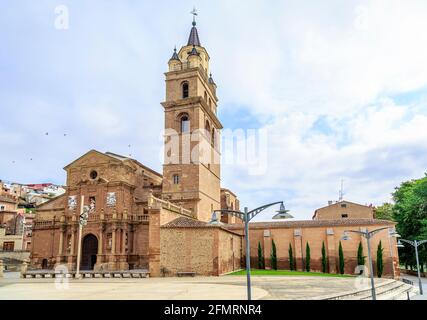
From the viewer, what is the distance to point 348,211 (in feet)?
177

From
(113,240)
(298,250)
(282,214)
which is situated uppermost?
(282,214)

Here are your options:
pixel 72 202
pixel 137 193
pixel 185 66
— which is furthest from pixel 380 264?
pixel 72 202

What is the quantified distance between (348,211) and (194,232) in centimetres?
3165

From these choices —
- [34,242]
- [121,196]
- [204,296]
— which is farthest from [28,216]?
[204,296]

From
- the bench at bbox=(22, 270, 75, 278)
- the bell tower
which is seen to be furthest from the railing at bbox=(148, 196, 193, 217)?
the bench at bbox=(22, 270, 75, 278)

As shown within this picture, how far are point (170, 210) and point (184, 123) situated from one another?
1339 centimetres

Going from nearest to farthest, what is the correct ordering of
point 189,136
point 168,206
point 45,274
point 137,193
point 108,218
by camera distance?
point 45,274, point 168,206, point 108,218, point 189,136, point 137,193

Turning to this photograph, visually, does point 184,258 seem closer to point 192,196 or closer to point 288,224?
point 192,196

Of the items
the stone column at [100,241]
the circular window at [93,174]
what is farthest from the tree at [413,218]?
the circular window at [93,174]

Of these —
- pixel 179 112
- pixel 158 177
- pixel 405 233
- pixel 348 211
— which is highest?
pixel 179 112

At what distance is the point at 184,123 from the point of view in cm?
4375

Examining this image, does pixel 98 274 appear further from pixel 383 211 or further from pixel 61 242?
pixel 383 211

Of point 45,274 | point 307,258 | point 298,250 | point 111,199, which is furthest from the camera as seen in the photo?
point 111,199

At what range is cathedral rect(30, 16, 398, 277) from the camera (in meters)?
38.4
